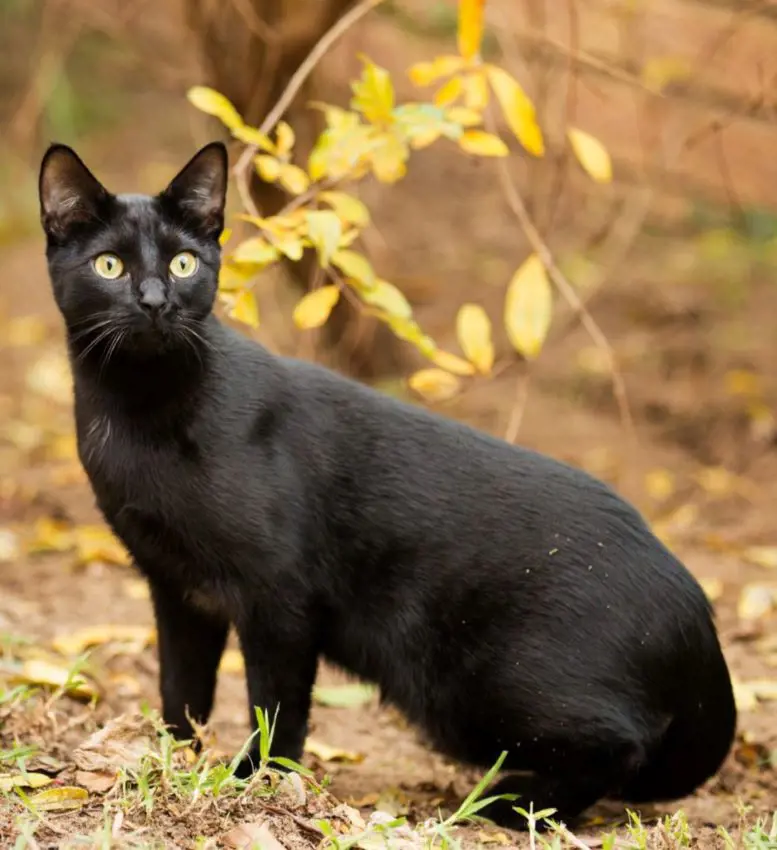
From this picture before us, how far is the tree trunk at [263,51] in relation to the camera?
15.0 ft

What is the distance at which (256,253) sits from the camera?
283cm

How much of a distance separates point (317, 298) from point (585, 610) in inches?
39.3

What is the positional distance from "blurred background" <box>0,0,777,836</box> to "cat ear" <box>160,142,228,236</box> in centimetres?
116

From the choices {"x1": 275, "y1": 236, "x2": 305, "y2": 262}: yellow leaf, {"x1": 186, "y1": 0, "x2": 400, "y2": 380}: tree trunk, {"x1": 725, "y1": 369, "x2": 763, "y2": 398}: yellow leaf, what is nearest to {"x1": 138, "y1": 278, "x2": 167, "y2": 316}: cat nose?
{"x1": 275, "y1": 236, "x2": 305, "y2": 262}: yellow leaf

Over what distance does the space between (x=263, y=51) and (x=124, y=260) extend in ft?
7.86

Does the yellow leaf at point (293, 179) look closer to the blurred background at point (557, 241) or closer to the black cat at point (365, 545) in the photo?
the black cat at point (365, 545)

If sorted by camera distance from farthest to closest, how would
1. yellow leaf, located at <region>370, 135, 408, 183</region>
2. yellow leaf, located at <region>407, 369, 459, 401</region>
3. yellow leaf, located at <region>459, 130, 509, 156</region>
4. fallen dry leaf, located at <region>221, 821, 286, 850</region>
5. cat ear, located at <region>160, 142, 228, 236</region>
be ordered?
yellow leaf, located at <region>407, 369, 459, 401</region>, yellow leaf, located at <region>459, 130, 509, 156</region>, yellow leaf, located at <region>370, 135, 408, 183</region>, cat ear, located at <region>160, 142, 228, 236</region>, fallen dry leaf, located at <region>221, 821, 286, 850</region>

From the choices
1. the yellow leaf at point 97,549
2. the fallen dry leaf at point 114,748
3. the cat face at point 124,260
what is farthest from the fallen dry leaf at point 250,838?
the yellow leaf at point 97,549

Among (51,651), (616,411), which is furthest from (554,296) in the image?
(51,651)

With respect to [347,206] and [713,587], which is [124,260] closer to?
[347,206]

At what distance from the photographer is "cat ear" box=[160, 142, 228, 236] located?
2.60 m

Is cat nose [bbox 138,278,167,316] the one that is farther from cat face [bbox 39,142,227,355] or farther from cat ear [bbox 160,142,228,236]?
cat ear [bbox 160,142,228,236]

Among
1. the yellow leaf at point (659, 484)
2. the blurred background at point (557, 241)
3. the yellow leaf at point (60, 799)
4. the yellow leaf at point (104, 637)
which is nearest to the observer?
the yellow leaf at point (60, 799)

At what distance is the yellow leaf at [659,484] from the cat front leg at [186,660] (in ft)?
8.65
